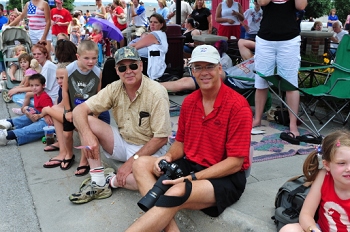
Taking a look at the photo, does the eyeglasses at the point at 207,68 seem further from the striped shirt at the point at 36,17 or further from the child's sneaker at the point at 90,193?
the striped shirt at the point at 36,17

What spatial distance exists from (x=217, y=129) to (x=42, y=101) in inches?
140

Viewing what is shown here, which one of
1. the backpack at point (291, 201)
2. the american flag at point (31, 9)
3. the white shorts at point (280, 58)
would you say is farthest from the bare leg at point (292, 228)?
the american flag at point (31, 9)

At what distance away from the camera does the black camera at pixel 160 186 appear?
2.79 meters

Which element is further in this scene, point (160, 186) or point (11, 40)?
point (11, 40)

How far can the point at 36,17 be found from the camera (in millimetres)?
8195

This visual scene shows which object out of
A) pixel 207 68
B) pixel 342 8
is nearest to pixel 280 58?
pixel 207 68

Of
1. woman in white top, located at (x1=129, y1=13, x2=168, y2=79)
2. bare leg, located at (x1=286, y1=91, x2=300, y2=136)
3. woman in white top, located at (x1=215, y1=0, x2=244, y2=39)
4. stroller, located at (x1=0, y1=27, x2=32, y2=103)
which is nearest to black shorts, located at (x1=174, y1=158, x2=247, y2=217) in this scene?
bare leg, located at (x1=286, y1=91, x2=300, y2=136)

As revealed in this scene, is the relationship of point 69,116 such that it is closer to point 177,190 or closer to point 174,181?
point 174,181

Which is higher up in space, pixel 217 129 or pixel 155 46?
pixel 155 46

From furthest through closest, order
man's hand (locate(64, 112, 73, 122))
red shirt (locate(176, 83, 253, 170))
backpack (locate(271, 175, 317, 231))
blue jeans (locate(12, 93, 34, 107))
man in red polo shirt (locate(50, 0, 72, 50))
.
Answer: man in red polo shirt (locate(50, 0, 72, 50)) < blue jeans (locate(12, 93, 34, 107)) < man's hand (locate(64, 112, 73, 122)) < red shirt (locate(176, 83, 253, 170)) < backpack (locate(271, 175, 317, 231))

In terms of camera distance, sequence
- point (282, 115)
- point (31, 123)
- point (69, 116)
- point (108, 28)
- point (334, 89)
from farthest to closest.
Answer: point (108, 28) < point (31, 123) < point (282, 115) < point (334, 89) < point (69, 116)

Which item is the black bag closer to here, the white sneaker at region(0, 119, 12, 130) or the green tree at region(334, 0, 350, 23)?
the white sneaker at region(0, 119, 12, 130)

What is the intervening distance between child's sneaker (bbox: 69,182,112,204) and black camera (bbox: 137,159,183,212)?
1001 mm

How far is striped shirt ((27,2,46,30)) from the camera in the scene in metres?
8.16
